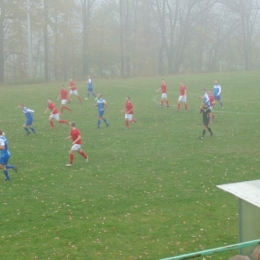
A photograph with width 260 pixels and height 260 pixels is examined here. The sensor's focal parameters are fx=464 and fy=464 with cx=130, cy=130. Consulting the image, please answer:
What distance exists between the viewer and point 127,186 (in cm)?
1597

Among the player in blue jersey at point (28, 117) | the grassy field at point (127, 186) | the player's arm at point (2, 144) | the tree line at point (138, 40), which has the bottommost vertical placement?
the grassy field at point (127, 186)

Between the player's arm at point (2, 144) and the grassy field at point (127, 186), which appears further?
the player's arm at point (2, 144)

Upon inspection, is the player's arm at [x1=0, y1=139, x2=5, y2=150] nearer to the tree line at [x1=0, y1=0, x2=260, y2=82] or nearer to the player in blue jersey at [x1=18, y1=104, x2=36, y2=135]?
the player in blue jersey at [x1=18, y1=104, x2=36, y2=135]

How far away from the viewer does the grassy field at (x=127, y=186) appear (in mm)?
11516

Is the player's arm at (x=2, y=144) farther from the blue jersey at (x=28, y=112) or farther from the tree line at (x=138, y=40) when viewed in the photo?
the tree line at (x=138, y=40)

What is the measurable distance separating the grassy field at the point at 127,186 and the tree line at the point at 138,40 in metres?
36.5

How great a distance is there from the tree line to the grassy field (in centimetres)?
3650

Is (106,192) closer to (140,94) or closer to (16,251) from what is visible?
(16,251)

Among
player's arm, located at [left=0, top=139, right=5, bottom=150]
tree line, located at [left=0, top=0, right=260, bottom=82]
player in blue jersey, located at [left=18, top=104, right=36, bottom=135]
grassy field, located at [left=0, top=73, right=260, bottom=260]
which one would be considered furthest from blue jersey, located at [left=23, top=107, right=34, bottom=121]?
tree line, located at [left=0, top=0, right=260, bottom=82]

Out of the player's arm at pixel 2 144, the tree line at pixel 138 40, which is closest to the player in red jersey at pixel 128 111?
the player's arm at pixel 2 144

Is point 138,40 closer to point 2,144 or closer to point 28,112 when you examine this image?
point 28,112

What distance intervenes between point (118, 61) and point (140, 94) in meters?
32.9

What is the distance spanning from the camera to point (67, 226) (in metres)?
12.6

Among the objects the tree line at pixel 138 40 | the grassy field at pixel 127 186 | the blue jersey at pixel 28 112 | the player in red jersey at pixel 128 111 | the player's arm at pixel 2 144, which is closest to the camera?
the grassy field at pixel 127 186
